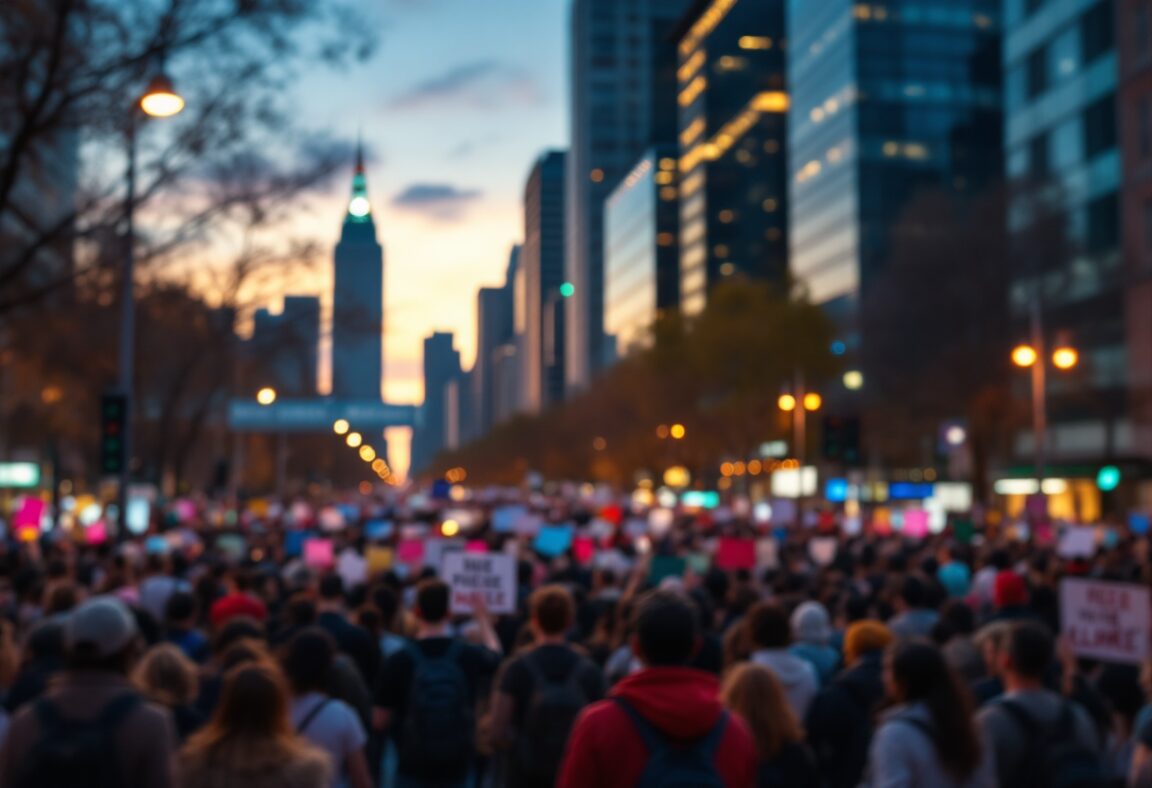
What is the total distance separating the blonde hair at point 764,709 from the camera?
273 inches

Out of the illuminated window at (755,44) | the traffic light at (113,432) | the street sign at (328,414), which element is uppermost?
the illuminated window at (755,44)

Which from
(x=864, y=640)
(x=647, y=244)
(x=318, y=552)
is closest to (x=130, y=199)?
(x=318, y=552)

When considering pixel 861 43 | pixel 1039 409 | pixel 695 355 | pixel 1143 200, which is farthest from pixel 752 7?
pixel 1039 409

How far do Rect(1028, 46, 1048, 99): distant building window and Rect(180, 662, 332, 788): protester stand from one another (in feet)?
211

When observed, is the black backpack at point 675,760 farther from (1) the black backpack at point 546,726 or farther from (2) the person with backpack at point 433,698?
(2) the person with backpack at point 433,698

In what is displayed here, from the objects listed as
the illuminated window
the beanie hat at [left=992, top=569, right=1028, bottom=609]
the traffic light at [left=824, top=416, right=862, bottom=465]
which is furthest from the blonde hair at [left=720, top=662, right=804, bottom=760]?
the illuminated window

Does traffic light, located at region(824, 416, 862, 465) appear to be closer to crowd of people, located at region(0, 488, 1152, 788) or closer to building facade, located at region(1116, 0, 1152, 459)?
building facade, located at region(1116, 0, 1152, 459)

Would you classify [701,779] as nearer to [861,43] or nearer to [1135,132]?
[1135,132]

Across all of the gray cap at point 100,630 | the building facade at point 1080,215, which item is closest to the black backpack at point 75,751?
the gray cap at point 100,630

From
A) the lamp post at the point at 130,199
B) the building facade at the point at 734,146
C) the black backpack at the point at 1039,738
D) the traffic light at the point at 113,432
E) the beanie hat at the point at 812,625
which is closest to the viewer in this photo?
the black backpack at the point at 1039,738

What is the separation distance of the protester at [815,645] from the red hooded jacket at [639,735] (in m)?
5.38

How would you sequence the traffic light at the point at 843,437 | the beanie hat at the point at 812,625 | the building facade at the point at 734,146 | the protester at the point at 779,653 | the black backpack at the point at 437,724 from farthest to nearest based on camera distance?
the building facade at the point at 734,146 < the traffic light at the point at 843,437 < the beanie hat at the point at 812,625 < the protester at the point at 779,653 < the black backpack at the point at 437,724

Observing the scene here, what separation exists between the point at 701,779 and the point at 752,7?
137456mm

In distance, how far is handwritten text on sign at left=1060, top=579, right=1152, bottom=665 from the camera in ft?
32.1
